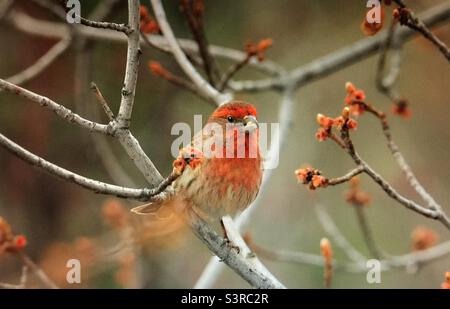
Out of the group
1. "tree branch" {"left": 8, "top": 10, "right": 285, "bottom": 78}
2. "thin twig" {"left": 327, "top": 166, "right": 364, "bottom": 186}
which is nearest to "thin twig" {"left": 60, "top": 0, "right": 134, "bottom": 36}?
"thin twig" {"left": 327, "top": 166, "right": 364, "bottom": 186}

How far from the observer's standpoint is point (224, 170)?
3963 millimetres

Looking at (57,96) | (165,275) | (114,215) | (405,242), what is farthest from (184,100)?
(405,242)

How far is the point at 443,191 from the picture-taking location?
7.42 metres

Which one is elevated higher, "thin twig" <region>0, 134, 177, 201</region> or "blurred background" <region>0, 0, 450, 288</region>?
"blurred background" <region>0, 0, 450, 288</region>

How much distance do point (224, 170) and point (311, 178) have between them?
1.09 meters

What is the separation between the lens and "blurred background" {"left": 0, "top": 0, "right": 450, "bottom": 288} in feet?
21.7

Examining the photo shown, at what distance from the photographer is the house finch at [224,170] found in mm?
3879

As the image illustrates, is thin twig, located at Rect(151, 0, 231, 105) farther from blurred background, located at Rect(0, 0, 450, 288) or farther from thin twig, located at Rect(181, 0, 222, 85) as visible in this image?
blurred background, located at Rect(0, 0, 450, 288)

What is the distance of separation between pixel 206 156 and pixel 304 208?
3916 mm

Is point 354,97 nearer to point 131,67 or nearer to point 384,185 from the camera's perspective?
point 384,185

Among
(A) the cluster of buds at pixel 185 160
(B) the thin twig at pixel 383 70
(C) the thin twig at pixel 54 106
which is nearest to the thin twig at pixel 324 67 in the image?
(B) the thin twig at pixel 383 70

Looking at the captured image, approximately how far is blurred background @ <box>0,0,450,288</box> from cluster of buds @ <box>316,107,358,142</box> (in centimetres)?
290
